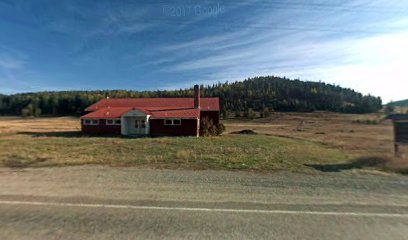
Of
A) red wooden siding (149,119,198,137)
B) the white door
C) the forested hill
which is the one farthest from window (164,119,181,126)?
the forested hill

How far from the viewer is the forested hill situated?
129 m

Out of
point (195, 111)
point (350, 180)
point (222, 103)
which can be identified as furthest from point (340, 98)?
point (350, 180)

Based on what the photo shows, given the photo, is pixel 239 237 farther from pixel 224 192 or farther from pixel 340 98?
pixel 340 98

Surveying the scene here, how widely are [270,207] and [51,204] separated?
14.4ft

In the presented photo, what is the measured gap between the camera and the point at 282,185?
8.16 meters

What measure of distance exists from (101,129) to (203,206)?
36.8 metres

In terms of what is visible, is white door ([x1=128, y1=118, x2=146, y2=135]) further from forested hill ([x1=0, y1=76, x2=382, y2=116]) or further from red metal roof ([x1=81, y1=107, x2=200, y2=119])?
forested hill ([x1=0, y1=76, x2=382, y2=116])

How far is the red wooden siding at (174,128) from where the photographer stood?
38.7 m

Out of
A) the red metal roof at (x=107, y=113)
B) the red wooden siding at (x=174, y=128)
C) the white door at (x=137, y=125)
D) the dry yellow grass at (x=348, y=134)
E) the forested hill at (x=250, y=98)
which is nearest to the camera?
the dry yellow grass at (x=348, y=134)

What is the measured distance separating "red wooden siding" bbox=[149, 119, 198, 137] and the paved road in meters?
29.1

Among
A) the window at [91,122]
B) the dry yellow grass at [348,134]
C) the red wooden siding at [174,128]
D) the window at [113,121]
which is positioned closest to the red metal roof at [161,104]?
the red wooden siding at [174,128]

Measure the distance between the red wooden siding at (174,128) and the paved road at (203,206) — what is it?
29.1 metres

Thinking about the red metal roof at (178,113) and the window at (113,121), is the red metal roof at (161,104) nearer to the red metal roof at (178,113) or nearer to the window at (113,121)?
the red metal roof at (178,113)

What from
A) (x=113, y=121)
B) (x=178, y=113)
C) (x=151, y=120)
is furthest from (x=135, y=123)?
(x=178, y=113)
